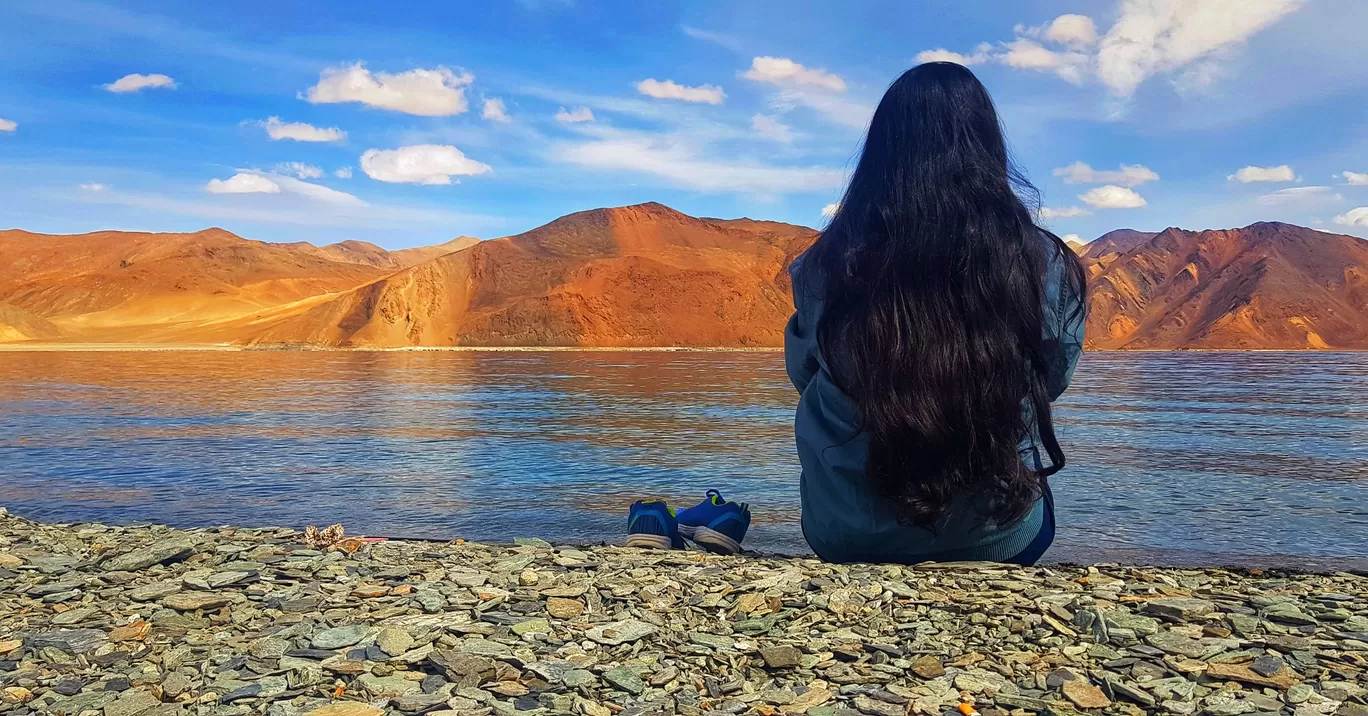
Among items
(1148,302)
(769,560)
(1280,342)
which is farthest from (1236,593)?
(1148,302)

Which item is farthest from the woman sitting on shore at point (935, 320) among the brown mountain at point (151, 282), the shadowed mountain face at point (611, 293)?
the brown mountain at point (151, 282)

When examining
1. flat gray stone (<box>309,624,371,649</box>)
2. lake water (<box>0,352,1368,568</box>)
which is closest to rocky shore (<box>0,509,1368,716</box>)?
flat gray stone (<box>309,624,371,649</box>)

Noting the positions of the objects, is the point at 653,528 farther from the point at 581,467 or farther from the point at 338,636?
the point at 581,467

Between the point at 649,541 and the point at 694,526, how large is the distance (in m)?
0.29

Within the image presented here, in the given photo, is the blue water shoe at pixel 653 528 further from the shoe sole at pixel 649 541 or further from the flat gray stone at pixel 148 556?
the flat gray stone at pixel 148 556

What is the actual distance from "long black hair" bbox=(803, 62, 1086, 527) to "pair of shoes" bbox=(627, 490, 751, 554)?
1828mm

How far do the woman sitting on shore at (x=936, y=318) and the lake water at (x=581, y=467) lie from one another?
11.6ft

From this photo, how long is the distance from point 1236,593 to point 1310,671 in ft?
3.58

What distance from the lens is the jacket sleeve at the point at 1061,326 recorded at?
3.33 meters

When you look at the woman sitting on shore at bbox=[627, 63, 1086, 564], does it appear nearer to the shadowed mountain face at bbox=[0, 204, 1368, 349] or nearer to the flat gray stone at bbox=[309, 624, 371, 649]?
the flat gray stone at bbox=[309, 624, 371, 649]

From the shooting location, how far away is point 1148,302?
12912 cm

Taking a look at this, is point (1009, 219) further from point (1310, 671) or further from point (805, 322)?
point (1310, 671)

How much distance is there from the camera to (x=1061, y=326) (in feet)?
11.1

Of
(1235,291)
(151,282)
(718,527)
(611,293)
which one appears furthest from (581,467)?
(151,282)
